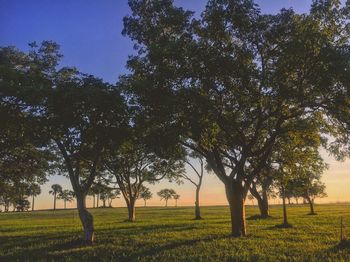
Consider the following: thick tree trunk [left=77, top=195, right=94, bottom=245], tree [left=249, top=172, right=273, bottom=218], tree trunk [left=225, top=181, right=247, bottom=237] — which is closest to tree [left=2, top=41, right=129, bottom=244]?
thick tree trunk [left=77, top=195, right=94, bottom=245]

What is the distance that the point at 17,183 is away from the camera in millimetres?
40938

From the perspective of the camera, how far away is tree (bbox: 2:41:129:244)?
26.0 meters

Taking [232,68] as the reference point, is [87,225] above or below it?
below

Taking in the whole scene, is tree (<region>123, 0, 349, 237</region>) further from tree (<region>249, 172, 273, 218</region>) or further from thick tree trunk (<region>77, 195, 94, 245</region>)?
tree (<region>249, 172, 273, 218</region>)

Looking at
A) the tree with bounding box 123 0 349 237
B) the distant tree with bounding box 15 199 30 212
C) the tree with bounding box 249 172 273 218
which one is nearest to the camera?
the tree with bounding box 123 0 349 237

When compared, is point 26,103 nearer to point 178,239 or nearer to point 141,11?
point 141,11

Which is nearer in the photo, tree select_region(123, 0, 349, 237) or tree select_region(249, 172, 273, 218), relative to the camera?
tree select_region(123, 0, 349, 237)

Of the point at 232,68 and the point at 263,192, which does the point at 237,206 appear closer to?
the point at 232,68

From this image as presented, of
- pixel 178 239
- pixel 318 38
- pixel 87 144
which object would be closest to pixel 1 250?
pixel 87 144

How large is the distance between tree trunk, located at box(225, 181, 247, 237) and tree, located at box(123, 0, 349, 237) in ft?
14.2

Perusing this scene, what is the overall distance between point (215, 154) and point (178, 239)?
6.30 metres

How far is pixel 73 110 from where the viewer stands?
86.0ft

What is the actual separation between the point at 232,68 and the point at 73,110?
9.31m

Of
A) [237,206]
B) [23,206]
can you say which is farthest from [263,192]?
[23,206]
